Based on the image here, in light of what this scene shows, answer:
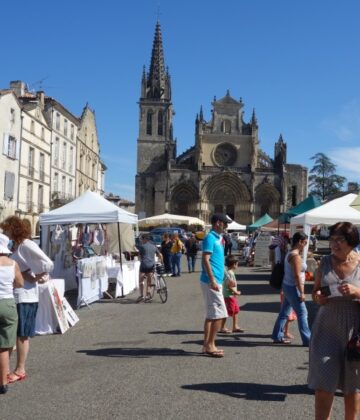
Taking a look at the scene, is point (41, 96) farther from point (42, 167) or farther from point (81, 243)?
point (81, 243)

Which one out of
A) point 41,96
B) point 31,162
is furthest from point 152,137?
point 31,162

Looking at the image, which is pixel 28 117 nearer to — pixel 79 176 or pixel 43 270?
pixel 79 176

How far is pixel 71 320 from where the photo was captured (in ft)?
29.4

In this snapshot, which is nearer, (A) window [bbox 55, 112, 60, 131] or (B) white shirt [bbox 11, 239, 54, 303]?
(B) white shirt [bbox 11, 239, 54, 303]

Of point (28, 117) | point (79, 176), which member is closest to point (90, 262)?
point (28, 117)

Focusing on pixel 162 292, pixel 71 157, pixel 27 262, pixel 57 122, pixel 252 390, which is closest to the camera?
pixel 252 390

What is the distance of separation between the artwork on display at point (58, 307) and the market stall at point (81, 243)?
7.93 feet

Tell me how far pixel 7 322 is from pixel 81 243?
11360mm

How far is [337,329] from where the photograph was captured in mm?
3701

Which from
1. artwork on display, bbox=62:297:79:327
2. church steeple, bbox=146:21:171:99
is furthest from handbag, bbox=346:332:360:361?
church steeple, bbox=146:21:171:99

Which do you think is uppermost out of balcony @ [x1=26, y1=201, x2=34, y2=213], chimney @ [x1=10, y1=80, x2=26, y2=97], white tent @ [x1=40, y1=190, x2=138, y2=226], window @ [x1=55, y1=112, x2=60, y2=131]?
chimney @ [x1=10, y1=80, x2=26, y2=97]

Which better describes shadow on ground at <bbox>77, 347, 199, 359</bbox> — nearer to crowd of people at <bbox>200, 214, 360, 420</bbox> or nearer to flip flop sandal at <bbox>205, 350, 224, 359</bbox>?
flip flop sandal at <bbox>205, 350, 224, 359</bbox>

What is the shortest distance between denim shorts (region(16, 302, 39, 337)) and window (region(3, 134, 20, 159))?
24421 mm

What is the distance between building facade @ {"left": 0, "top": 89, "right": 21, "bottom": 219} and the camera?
28466 mm
